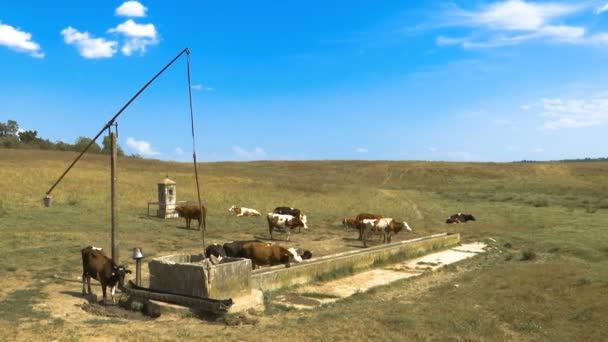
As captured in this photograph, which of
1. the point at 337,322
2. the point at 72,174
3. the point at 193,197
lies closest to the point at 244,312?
the point at 337,322

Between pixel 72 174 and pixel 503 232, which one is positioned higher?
pixel 72 174

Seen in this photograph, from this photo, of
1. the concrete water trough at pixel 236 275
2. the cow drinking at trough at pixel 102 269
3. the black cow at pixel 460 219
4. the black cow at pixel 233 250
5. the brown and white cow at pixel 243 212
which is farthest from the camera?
the brown and white cow at pixel 243 212

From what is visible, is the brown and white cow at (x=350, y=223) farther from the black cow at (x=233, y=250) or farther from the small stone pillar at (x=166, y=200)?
the black cow at (x=233, y=250)

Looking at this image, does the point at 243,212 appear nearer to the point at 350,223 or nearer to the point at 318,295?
the point at 350,223

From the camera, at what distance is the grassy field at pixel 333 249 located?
9.64m

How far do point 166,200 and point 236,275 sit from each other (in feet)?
61.6

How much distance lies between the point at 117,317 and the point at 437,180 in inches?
2582

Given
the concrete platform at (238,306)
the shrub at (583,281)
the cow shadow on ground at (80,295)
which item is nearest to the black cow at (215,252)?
the concrete platform at (238,306)

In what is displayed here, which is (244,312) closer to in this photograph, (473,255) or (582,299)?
(582,299)

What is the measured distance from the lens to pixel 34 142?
269ft

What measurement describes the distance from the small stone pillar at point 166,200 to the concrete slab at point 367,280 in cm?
1564

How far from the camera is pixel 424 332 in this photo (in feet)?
30.7

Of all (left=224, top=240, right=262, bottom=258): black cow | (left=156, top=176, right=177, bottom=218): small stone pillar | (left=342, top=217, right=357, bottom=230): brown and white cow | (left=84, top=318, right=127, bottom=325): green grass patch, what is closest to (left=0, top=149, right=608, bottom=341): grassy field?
(left=84, top=318, right=127, bottom=325): green grass patch

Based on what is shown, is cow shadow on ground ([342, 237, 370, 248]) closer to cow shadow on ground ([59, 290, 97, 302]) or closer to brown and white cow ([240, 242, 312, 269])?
brown and white cow ([240, 242, 312, 269])
